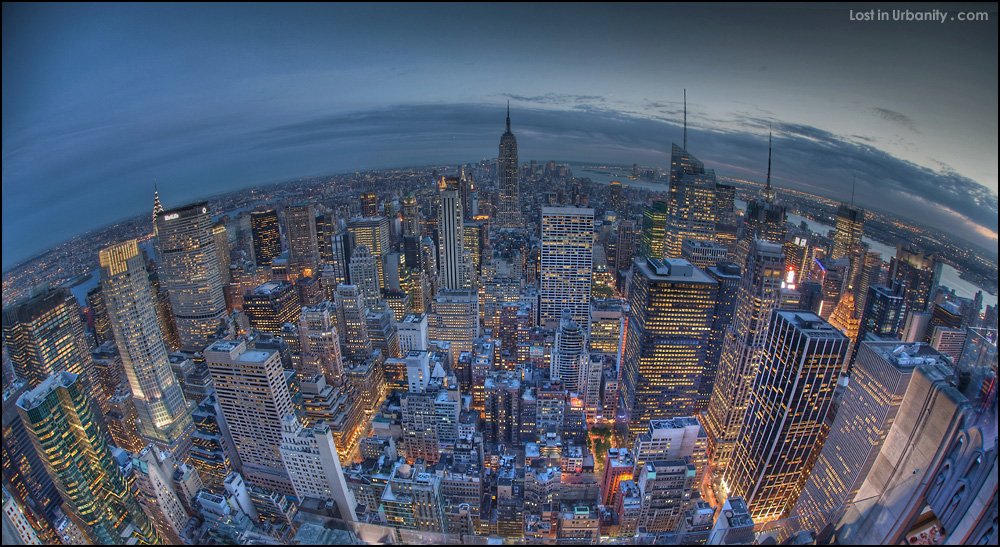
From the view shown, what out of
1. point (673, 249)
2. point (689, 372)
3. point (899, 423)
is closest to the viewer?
point (899, 423)

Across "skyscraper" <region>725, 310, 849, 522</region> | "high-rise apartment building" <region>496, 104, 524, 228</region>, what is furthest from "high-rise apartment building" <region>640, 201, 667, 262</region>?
"skyscraper" <region>725, 310, 849, 522</region>

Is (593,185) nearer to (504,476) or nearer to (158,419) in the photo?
(504,476)

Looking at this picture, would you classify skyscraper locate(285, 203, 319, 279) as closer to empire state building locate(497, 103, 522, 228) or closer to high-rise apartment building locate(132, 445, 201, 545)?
empire state building locate(497, 103, 522, 228)

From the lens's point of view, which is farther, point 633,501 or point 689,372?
point 689,372

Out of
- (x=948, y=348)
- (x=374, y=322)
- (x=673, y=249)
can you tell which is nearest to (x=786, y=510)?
(x=948, y=348)

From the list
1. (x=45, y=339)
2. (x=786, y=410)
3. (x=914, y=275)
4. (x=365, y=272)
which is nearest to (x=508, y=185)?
(x=365, y=272)

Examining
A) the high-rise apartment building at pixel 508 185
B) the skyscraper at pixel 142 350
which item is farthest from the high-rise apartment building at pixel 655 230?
the skyscraper at pixel 142 350
